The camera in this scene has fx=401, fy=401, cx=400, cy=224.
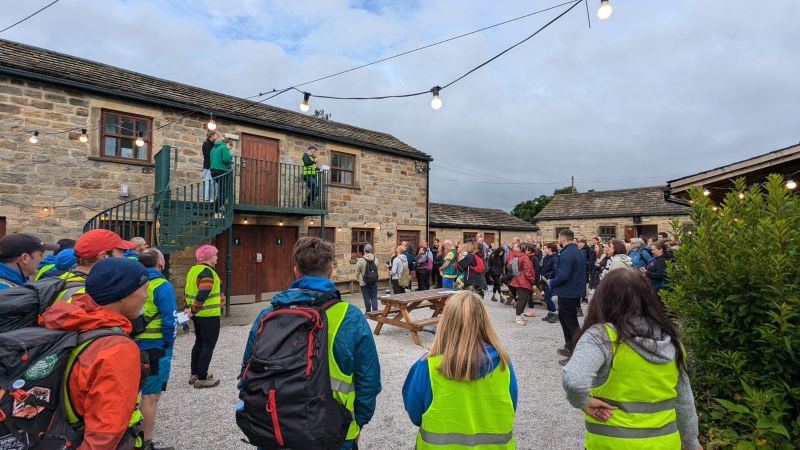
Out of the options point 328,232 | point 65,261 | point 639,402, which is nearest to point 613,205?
point 328,232

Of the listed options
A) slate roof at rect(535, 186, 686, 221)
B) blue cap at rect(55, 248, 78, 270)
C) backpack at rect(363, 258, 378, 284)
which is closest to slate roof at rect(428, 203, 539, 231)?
slate roof at rect(535, 186, 686, 221)

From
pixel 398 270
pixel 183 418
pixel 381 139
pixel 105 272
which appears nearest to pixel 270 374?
pixel 105 272

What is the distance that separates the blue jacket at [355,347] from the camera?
2.09 meters

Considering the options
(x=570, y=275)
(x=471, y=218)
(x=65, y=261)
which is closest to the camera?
(x=65, y=261)

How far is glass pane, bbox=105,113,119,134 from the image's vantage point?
888cm

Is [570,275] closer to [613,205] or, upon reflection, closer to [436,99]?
[436,99]

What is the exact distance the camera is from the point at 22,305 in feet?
5.63

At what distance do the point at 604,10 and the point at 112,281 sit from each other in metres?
5.28

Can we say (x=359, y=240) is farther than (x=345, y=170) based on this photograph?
Yes

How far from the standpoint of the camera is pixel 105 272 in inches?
70.6

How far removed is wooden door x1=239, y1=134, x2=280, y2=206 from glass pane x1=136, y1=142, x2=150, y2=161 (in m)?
2.12

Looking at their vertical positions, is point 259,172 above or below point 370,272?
above

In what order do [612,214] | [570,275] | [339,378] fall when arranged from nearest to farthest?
1. [339,378]
2. [570,275]
3. [612,214]

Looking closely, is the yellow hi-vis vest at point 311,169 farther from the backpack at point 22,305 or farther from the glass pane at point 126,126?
the backpack at point 22,305
